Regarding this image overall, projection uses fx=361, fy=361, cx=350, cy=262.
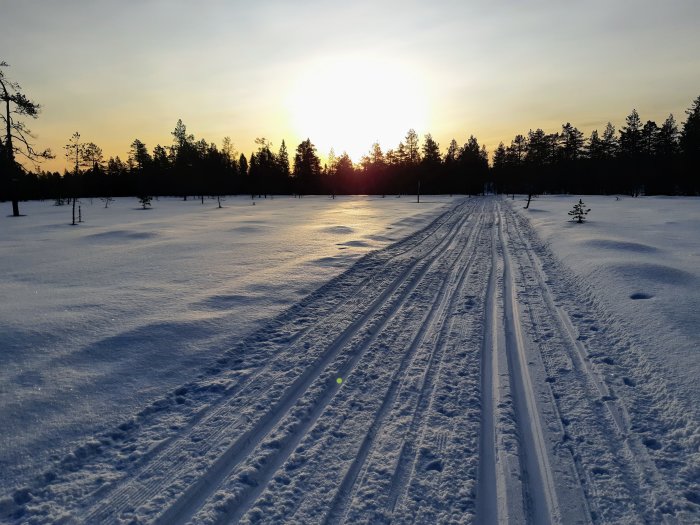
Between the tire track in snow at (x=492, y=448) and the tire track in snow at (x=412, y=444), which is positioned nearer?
the tire track in snow at (x=492, y=448)

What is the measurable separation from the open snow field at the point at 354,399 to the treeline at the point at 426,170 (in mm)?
54695

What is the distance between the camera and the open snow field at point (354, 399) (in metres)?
2.84

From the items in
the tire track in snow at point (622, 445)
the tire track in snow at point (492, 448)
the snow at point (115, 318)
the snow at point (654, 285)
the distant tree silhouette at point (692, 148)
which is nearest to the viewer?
the tire track in snow at point (492, 448)

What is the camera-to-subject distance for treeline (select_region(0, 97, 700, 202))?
2298 inches

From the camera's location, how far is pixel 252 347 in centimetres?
560

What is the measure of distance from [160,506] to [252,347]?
2886mm

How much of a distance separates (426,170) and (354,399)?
77.2 m

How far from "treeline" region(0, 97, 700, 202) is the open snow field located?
54.7 meters

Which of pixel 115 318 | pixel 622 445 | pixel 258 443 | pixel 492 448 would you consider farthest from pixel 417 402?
pixel 115 318

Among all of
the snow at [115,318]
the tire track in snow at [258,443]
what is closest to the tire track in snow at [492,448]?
the tire track in snow at [258,443]

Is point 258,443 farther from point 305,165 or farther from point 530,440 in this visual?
point 305,165

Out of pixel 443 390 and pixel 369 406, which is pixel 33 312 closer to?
pixel 369 406

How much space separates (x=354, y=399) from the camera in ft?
13.5

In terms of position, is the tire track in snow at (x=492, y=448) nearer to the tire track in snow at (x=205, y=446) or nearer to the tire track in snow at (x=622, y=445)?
the tire track in snow at (x=622, y=445)
